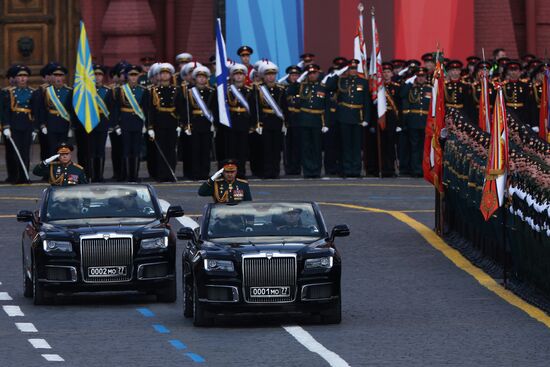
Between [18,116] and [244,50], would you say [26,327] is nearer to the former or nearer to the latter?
[18,116]

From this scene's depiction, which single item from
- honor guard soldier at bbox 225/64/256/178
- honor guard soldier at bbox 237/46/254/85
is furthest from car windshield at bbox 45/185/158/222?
honor guard soldier at bbox 237/46/254/85

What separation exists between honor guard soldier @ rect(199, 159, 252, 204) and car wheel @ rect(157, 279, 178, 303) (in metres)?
2.98

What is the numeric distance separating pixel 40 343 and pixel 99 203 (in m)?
4.47

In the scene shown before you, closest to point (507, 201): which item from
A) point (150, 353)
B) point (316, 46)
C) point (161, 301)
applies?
point (161, 301)

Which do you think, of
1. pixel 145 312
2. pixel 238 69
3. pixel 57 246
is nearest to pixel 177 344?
pixel 145 312

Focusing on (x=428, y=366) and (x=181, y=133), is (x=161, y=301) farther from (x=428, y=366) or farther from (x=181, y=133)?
(x=181, y=133)

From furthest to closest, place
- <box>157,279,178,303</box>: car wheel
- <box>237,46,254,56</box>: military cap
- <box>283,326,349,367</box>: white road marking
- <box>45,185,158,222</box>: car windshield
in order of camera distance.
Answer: <box>237,46,254,56</box>: military cap, <box>45,185,158,222</box>: car windshield, <box>157,279,178,303</box>: car wheel, <box>283,326,349,367</box>: white road marking

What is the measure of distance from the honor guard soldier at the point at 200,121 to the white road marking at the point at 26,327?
1860cm

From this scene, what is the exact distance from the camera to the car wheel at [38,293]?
2381 cm

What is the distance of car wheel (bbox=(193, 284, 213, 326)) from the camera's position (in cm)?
2188

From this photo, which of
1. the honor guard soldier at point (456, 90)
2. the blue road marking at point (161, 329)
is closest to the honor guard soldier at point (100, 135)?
the honor guard soldier at point (456, 90)

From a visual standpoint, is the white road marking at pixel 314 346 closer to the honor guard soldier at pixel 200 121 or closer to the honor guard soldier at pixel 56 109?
the honor guard soldier at pixel 200 121

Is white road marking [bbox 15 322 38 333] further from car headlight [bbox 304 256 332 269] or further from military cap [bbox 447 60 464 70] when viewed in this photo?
military cap [bbox 447 60 464 70]

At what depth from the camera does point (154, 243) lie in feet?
Result: 78.4
